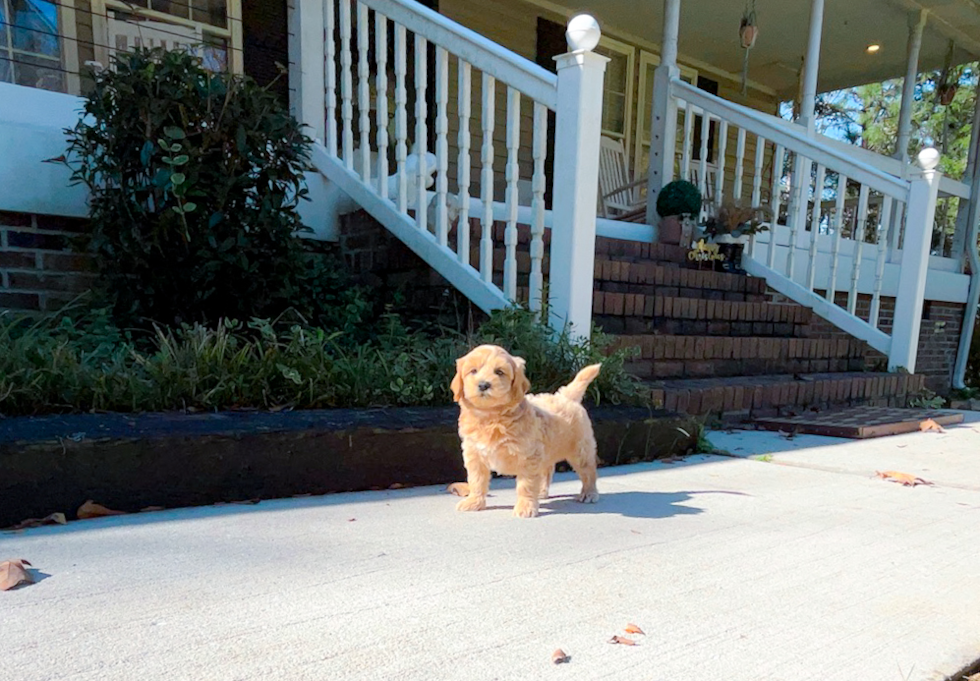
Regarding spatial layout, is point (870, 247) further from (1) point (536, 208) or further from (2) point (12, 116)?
(2) point (12, 116)

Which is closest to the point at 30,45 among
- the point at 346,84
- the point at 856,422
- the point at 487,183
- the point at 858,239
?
the point at 346,84

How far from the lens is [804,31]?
9.55 meters

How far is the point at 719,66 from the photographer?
36.3 feet

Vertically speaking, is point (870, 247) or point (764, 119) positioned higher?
point (764, 119)

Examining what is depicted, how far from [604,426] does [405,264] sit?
78.9 inches

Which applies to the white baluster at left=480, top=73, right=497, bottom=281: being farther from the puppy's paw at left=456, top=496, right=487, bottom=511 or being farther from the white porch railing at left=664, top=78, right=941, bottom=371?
the white porch railing at left=664, top=78, right=941, bottom=371

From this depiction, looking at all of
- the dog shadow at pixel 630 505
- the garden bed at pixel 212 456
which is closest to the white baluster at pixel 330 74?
the garden bed at pixel 212 456

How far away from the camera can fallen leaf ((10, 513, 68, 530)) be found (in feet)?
6.40

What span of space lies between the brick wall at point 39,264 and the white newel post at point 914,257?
636 cm

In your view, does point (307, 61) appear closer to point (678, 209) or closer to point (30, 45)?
point (30, 45)

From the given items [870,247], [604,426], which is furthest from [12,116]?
[870,247]

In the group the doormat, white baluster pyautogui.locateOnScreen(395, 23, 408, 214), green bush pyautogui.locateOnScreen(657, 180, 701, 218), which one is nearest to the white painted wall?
white baluster pyautogui.locateOnScreen(395, 23, 408, 214)

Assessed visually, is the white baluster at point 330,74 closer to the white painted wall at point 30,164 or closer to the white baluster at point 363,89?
the white baluster at point 363,89

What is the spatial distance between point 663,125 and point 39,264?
17.2 feet
